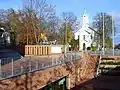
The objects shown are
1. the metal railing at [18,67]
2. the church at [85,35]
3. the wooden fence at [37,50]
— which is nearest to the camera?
the metal railing at [18,67]

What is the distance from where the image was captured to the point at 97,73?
4275 cm

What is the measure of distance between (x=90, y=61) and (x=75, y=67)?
11.9 meters

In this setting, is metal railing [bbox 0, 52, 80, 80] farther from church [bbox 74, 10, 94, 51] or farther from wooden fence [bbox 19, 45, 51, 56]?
church [bbox 74, 10, 94, 51]

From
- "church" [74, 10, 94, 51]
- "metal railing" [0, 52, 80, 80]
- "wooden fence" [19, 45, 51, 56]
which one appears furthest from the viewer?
"church" [74, 10, 94, 51]

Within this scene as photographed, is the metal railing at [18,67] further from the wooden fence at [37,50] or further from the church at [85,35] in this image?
the church at [85,35]

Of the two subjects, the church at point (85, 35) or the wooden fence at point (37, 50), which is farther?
the church at point (85, 35)

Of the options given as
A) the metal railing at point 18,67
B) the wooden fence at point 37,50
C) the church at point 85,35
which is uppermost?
the church at point 85,35

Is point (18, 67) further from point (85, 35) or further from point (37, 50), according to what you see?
point (85, 35)

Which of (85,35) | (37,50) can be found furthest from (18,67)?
(85,35)

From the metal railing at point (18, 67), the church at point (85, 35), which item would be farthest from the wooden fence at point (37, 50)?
the church at point (85, 35)

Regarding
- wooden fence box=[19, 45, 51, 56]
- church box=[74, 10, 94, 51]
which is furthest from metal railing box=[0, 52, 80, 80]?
church box=[74, 10, 94, 51]

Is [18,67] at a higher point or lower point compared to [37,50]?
lower

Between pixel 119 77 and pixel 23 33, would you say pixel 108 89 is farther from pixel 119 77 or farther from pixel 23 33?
pixel 23 33

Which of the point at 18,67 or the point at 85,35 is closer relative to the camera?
the point at 18,67
